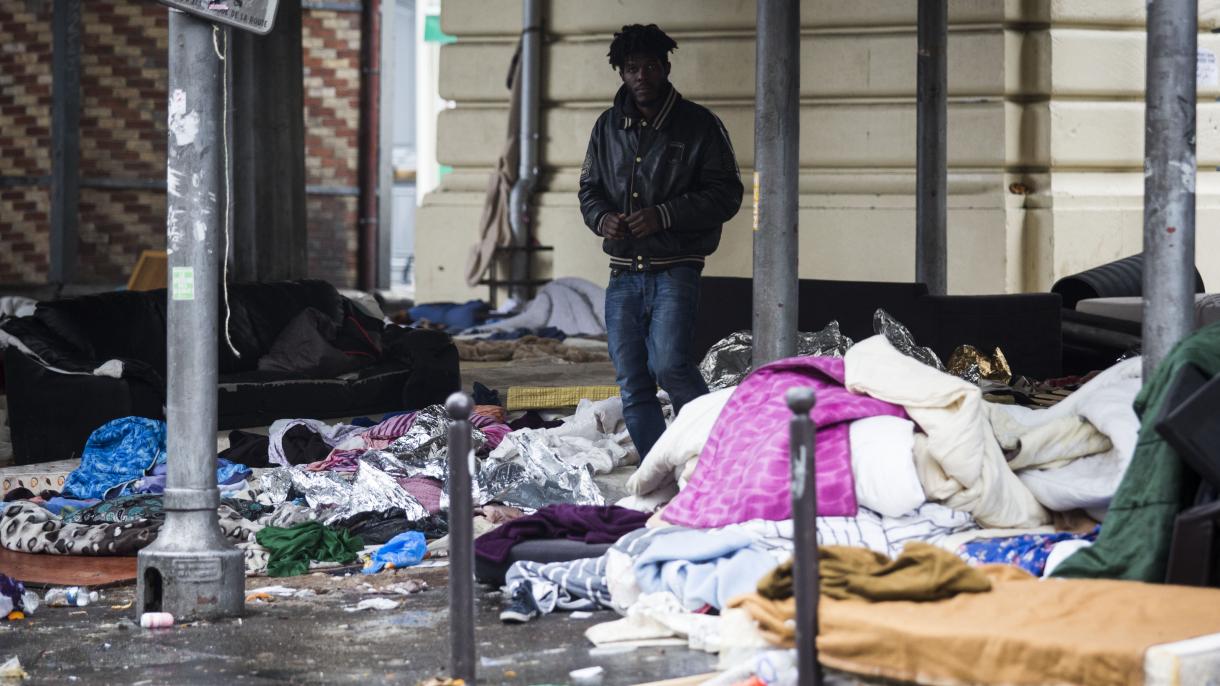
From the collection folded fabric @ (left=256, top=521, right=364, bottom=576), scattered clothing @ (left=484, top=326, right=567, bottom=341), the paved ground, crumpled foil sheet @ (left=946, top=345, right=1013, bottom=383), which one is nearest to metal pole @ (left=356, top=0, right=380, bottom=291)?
scattered clothing @ (left=484, top=326, right=567, bottom=341)

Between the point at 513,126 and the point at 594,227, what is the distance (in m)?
8.15

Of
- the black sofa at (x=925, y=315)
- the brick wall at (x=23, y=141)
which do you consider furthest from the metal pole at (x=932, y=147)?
the brick wall at (x=23, y=141)

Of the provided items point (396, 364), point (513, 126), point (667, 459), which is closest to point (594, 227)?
point (667, 459)

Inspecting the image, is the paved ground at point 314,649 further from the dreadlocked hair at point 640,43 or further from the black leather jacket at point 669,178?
the dreadlocked hair at point 640,43

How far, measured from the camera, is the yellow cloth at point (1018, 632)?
376 cm

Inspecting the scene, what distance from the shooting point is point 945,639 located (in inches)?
154

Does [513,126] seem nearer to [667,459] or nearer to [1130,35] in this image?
[1130,35]

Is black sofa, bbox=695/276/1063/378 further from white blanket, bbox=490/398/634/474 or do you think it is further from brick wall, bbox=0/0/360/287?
brick wall, bbox=0/0/360/287

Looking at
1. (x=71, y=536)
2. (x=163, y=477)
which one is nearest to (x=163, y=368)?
(x=163, y=477)

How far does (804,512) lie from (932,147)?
8.00 meters

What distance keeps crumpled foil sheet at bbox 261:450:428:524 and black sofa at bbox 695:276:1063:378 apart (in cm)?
301

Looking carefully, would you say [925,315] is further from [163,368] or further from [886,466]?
[163,368]

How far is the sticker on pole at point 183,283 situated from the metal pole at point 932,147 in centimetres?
662

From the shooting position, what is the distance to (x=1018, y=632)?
3.86 metres
